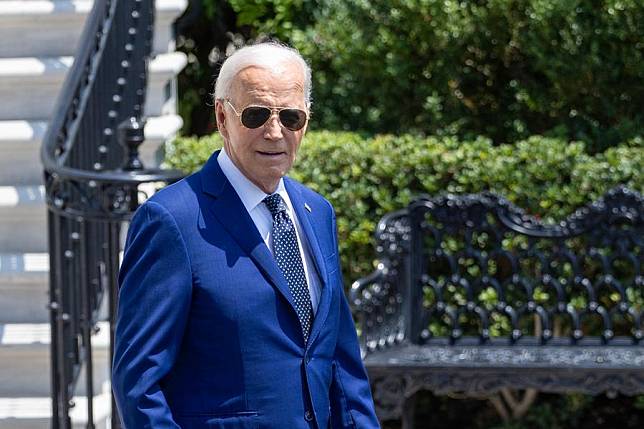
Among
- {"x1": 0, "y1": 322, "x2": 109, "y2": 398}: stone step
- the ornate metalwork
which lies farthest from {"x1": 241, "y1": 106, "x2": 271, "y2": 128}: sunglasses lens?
the ornate metalwork

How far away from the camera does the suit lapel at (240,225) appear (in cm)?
310

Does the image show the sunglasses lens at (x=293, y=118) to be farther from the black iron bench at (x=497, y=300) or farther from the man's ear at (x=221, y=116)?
the black iron bench at (x=497, y=300)

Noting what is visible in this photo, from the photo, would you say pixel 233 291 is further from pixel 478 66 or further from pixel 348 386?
pixel 478 66

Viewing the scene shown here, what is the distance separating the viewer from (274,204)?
10.6 feet

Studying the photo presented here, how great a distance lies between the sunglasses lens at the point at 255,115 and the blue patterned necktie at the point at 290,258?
8.4 inches

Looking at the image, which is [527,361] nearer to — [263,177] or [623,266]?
[623,266]

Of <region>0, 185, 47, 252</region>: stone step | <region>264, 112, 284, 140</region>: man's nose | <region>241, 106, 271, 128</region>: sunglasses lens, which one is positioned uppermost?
<region>241, 106, 271, 128</region>: sunglasses lens

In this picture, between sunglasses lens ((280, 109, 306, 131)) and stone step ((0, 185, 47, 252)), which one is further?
stone step ((0, 185, 47, 252))

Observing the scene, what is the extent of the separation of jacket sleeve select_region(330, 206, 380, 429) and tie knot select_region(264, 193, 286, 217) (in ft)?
0.68

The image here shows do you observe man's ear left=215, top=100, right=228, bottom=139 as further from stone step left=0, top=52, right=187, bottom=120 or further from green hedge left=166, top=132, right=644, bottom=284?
green hedge left=166, top=132, right=644, bottom=284

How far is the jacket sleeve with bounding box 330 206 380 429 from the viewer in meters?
3.32

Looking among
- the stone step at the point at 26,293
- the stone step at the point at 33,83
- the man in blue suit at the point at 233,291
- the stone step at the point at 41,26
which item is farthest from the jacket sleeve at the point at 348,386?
the stone step at the point at 41,26

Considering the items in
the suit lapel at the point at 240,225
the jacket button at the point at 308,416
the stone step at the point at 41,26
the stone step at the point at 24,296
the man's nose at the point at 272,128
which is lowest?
the stone step at the point at 24,296

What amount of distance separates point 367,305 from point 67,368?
4.77 feet
